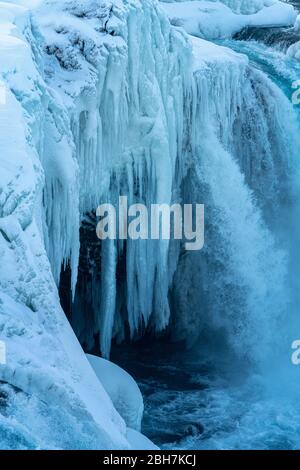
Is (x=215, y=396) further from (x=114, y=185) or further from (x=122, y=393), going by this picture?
(x=122, y=393)

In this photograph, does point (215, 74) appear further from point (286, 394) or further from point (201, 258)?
point (286, 394)

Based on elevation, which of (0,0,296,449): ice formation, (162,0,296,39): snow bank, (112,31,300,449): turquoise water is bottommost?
(112,31,300,449): turquoise water

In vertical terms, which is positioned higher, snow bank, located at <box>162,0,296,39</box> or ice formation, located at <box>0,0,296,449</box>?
snow bank, located at <box>162,0,296,39</box>

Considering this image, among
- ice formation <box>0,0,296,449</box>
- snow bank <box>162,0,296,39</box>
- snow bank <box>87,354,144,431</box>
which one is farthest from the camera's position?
snow bank <box>162,0,296,39</box>

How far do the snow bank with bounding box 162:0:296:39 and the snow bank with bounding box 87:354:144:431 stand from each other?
16105 millimetres

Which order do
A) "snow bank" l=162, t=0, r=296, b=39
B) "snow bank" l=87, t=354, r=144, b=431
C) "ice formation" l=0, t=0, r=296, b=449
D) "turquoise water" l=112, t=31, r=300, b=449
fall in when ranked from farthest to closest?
"snow bank" l=162, t=0, r=296, b=39
"turquoise water" l=112, t=31, r=300, b=449
"snow bank" l=87, t=354, r=144, b=431
"ice formation" l=0, t=0, r=296, b=449

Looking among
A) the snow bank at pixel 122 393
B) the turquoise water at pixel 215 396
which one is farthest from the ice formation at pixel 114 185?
the snow bank at pixel 122 393

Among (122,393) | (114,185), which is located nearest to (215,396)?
(114,185)

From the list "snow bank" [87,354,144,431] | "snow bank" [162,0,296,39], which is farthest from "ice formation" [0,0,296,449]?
"snow bank" [162,0,296,39]

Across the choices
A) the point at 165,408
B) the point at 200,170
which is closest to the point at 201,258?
the point at 200,170

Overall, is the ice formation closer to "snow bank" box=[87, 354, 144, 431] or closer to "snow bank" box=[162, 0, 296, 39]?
"snow bank" box=[87, 354, 144, 431]

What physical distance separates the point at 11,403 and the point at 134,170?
19.8ft

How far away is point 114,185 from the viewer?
882 centimetres

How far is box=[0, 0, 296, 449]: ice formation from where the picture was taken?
3.69 meters
